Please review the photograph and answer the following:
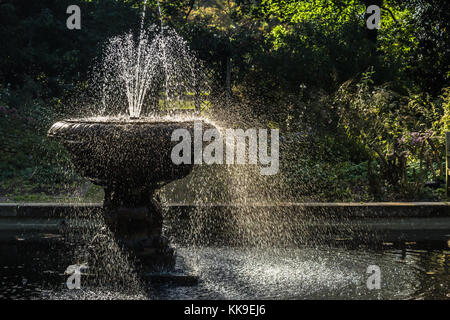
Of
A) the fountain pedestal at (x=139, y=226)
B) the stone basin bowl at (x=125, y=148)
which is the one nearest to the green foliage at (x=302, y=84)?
the fountain pedestal at (x=139, y=226)

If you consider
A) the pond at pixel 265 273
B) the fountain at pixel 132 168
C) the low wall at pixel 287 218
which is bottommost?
the pond at pixel 265 273

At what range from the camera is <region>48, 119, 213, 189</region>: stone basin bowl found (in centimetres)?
454

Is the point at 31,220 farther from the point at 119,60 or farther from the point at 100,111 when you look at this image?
the point at 119,60

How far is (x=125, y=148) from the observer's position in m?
4.57

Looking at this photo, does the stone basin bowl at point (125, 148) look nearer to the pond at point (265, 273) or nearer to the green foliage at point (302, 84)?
the pond at point (265, 273)

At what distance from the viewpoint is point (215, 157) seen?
993 cm

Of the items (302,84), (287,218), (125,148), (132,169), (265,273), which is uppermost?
(302,84)

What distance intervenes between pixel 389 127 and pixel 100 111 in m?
7.56

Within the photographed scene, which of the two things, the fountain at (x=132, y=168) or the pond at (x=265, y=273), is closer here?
the pond at (x=265, y=273)

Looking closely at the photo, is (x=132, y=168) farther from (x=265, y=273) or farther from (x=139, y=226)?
(x=265, y=273)

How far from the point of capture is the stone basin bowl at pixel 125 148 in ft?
14.9

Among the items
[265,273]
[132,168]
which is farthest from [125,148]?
[265,273]

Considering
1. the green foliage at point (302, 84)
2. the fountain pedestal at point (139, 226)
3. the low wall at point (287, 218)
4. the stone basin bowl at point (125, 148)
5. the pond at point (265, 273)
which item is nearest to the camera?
the pond at point (265, 273)

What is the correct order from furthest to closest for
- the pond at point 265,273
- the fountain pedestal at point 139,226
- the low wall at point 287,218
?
1. the low wall at point 287,218
2. the fountain pedestal at point 139,226
3. the pond at point 265,273
